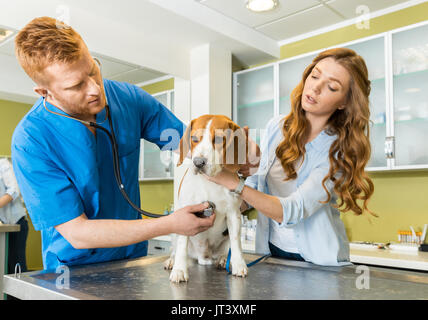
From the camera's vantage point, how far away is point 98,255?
1243 millimetres

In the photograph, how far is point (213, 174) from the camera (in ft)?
3.38

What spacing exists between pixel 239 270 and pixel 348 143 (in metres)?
0.64

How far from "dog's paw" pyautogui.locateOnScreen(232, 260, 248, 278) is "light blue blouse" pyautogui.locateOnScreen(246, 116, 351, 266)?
203 millimetres

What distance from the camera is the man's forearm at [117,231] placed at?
1.00m

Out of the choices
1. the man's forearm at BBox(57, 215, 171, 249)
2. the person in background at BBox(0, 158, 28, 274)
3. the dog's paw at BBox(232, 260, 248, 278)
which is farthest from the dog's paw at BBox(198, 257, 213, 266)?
the person in background at BBox(0, 158, 28, 274)

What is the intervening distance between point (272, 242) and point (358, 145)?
0.49m

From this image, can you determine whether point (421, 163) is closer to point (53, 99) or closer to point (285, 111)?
point (285, 111)

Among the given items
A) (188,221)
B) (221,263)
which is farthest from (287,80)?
(188,221)

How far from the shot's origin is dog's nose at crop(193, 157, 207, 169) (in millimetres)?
1010

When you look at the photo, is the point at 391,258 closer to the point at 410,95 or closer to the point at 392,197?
the point at 392,197

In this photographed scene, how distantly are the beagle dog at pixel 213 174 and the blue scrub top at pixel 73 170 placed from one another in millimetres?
264

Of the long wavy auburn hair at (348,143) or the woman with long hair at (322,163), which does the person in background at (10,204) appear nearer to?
the woman with long hair at (322,163)

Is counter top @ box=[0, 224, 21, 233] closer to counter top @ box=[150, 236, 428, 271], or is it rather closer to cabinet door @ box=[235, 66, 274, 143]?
counter top @ box=[150, 236, 428, 271]
